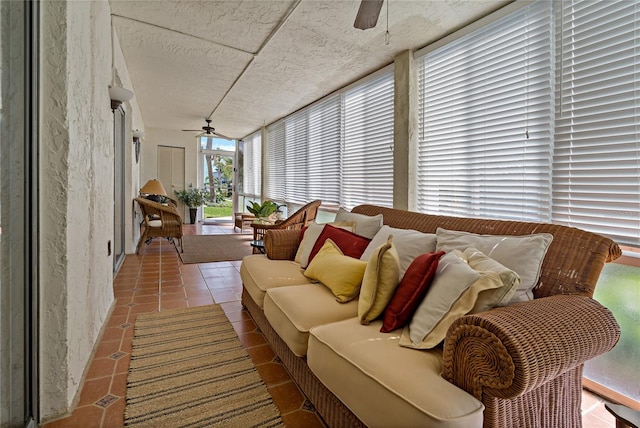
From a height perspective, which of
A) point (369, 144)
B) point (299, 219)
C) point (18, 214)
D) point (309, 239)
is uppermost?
point (369, 144)

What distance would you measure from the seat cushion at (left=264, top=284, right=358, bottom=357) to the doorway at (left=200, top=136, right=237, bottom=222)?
26.5 ft

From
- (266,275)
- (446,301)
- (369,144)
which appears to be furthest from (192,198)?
(446,301)

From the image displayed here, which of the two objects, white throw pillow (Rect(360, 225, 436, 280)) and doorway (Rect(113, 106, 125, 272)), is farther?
doorway (Rect(113, 106, 125, 272))

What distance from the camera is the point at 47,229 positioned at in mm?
1406

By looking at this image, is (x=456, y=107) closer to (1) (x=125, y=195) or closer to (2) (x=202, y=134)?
(1) (x=125, y=195)

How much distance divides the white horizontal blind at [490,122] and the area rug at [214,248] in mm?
3171

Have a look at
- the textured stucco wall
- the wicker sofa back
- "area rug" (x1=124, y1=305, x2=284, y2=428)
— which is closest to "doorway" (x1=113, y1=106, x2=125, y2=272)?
"area rug" (x1=124, y1=305, x2=284, y2=428)

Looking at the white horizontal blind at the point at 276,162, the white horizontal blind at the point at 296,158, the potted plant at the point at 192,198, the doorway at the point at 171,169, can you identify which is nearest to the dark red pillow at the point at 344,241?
the white horizontal blind at the point at 296,158

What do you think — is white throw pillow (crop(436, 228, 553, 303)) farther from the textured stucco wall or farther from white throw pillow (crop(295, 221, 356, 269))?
the textured stucco wall

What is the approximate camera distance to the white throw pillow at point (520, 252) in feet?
4.61

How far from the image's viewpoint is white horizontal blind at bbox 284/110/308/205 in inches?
224

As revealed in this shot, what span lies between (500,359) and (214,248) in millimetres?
5212

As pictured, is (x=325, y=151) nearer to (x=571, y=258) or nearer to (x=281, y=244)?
(x=281, y=244)

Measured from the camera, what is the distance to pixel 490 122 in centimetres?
256
